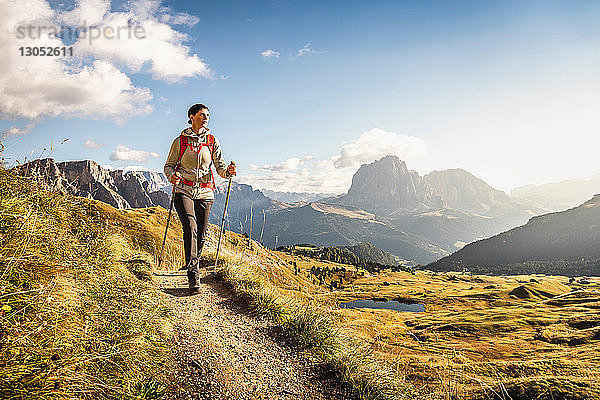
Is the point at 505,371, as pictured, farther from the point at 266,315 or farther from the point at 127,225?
the point at 127,225

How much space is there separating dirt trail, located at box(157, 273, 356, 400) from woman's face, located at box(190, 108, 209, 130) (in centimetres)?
523

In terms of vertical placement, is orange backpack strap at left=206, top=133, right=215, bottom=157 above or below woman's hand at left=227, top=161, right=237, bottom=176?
above

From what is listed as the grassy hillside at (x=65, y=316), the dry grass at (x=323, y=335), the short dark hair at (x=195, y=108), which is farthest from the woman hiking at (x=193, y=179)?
the grassy hillside at (x=65, y=316)

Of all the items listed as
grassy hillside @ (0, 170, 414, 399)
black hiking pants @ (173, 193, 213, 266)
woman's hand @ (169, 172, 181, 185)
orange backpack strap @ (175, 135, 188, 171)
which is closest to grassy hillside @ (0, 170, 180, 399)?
grassy hillside @ (0, 170, 414, 399)

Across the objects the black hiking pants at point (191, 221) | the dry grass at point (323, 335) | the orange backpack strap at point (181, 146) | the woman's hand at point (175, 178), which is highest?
the orange backpack strap at point (181, 146)

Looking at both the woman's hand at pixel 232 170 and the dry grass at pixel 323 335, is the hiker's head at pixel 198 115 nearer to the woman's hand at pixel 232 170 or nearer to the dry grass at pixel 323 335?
the woman's hand at pixel 232 170

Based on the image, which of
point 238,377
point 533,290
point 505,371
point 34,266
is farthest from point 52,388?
point 533,290

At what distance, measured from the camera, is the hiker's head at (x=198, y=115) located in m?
9.31

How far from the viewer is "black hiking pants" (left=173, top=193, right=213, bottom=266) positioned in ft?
29.9

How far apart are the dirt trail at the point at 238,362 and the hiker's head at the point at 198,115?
17.3 ft

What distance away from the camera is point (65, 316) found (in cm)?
416

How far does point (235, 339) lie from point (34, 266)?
3.79 m

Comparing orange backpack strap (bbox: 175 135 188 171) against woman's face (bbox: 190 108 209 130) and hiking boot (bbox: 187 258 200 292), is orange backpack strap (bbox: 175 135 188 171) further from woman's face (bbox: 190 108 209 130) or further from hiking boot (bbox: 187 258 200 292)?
hiking boot (bbox: 187 258 200 292)

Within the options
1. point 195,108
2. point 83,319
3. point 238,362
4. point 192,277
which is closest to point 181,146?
point 195,108
